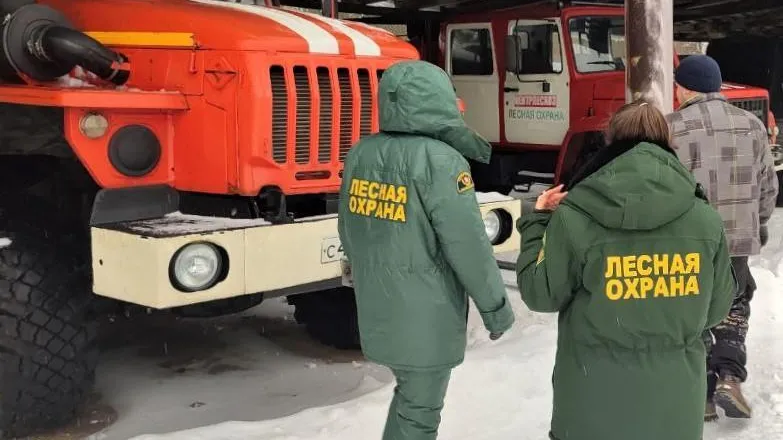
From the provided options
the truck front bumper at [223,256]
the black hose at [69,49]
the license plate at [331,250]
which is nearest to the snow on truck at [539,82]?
the license plate at [331,250]

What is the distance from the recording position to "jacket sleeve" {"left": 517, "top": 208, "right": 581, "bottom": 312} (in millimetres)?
2289

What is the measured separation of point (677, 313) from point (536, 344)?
262cm

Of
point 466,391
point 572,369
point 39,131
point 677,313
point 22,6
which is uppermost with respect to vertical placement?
point 22,6

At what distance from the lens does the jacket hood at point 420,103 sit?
2.66m

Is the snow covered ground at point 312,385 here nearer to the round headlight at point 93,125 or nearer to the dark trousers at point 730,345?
the dark trousers at point 730,345

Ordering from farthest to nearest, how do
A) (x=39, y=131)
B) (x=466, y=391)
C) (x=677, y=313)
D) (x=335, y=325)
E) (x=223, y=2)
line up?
(x=335, y=325) → (x=223, y=2) → (x=466, y=391) → (x=39, y=131) → (x=677, y=313)

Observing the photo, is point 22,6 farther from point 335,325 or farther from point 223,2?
point 335,325

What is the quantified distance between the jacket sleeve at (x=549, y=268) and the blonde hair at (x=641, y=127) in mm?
304

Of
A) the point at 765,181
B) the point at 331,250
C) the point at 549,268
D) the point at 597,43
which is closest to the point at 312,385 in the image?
the point at 331,250

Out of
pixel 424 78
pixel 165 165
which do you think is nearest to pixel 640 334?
pixel 424 78

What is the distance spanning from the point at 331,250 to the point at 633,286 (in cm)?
172

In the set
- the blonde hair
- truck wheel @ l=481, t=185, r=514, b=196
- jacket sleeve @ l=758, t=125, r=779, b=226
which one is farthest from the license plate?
truck wheel @ l=481, t=185, r=514, b=196

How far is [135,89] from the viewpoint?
12.3ft

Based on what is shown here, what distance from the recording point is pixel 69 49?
3604 mm
